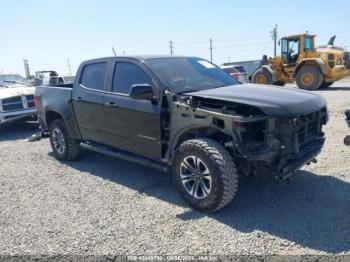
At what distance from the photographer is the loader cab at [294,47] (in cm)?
1691

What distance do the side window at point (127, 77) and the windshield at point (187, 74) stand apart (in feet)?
0.57

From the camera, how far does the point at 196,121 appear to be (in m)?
4.13

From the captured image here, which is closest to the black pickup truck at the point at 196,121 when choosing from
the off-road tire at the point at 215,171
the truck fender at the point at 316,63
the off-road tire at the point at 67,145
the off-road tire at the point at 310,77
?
the off-road tire at the point at 215,171

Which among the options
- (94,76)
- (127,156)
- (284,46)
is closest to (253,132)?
(127,156)

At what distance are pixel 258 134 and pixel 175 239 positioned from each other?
59.5 inches

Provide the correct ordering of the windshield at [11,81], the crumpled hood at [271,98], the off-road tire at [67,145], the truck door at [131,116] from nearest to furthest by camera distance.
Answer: the crumpled hood at [271,98]
the truck door at [131,116]
the off-road tire at [67,145]
the windshield at [11,81]

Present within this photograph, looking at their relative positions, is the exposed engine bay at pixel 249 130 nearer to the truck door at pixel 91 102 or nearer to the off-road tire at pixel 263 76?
the truck door at pixel 91 102

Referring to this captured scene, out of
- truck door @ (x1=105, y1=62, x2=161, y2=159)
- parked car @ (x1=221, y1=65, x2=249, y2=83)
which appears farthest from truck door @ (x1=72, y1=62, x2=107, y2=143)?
parked car @ (x1=221, y1=65, x2=249, y2=83)

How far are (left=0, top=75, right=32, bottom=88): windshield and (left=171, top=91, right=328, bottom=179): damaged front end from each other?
8498 millimetres

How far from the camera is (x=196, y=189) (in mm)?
4172

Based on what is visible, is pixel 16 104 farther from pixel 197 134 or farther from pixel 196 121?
pixel 196 121

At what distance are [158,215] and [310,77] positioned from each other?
14.6 metres

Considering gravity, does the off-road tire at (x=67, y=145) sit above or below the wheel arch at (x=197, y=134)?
below

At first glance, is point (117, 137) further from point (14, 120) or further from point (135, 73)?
point (14, 120)
